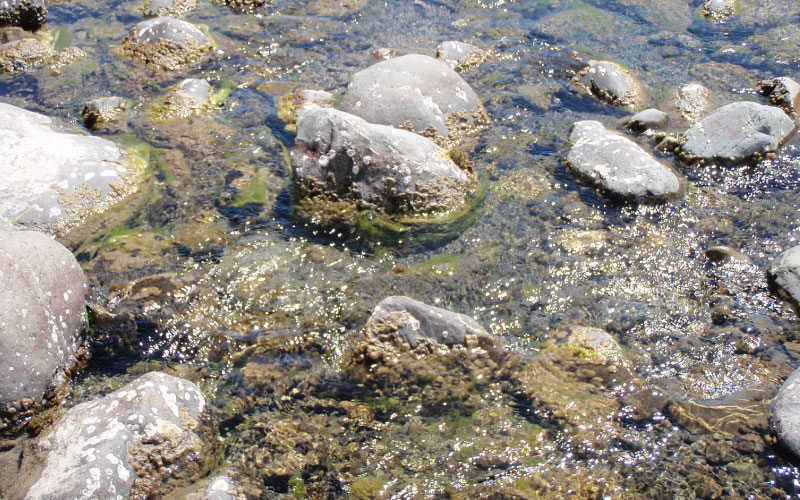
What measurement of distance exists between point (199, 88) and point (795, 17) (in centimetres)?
1000

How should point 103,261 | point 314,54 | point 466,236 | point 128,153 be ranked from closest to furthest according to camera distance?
point 103,261 → point 466,236 → point 128,153 → point 314,54

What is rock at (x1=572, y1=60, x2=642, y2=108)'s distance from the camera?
846 centimetres

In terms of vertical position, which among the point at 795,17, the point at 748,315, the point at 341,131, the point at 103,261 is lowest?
the point at 103,261

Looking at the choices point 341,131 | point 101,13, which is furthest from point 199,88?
point 101,13

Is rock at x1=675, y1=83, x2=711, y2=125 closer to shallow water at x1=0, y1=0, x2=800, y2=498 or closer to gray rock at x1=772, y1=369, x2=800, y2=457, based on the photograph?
shallow water at x1=0, y1=0, x2=800, y2=498

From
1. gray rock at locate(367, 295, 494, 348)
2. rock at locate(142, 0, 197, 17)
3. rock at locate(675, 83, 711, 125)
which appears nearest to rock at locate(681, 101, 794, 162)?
rock at locate(675, 83, 711, 125)

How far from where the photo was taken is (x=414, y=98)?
749 cm

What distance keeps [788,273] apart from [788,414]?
172 cm

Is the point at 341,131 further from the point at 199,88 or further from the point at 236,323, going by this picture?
the point at 199,88

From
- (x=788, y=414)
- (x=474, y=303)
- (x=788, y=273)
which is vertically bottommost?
(x=474, y=303)

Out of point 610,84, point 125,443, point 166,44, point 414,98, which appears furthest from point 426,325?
point 166,44

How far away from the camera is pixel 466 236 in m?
6.11

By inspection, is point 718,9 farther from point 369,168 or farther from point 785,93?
point 369,168

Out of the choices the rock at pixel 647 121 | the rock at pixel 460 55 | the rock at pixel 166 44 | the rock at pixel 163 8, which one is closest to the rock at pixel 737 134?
the rock at pixel 647 121
